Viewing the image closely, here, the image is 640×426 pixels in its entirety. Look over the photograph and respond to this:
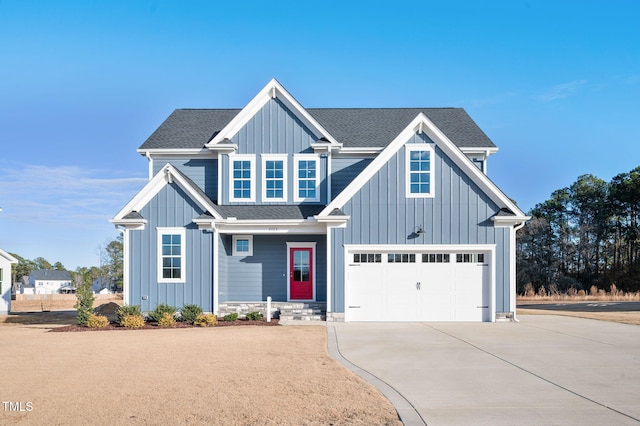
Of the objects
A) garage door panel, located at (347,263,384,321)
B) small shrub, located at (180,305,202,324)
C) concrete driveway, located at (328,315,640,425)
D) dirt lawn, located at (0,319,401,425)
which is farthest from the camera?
garage door panel, located at (347,263,384,321)

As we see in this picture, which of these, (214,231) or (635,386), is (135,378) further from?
(214,231)

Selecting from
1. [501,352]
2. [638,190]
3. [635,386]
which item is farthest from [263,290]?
[638,190]

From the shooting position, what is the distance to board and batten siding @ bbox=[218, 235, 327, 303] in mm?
22953

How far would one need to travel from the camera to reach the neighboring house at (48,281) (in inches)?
4218

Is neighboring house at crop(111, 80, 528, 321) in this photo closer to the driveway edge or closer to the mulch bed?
the mulch bed

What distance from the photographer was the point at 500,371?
10562mm

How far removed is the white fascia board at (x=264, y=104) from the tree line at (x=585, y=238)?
122 feet

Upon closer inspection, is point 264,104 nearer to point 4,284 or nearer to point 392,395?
point 392,395

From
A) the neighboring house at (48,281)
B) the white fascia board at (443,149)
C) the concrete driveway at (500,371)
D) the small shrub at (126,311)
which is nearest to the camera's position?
the concrete driveway at (500,371)

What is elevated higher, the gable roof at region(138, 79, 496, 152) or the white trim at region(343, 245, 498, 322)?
the gable roof at region(138, 79, 496, 152)

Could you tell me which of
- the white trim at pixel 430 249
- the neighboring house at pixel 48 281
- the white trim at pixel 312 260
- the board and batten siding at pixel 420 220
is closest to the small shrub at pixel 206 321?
the board and batten siding at pixel 420 220

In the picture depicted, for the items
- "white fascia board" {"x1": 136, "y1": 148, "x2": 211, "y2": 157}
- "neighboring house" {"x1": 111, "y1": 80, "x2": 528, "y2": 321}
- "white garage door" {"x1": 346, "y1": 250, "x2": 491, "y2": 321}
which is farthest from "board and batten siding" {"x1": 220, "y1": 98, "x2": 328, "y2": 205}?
"white garage door" {"x1": 346, "y1": 250, "x2": 491, "y2": 321}

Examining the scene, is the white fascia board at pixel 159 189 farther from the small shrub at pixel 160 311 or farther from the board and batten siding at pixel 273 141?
the small shrub at pixel 160 311

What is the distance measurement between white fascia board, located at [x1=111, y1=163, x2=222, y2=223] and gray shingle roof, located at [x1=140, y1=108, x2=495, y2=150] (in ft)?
9.85
